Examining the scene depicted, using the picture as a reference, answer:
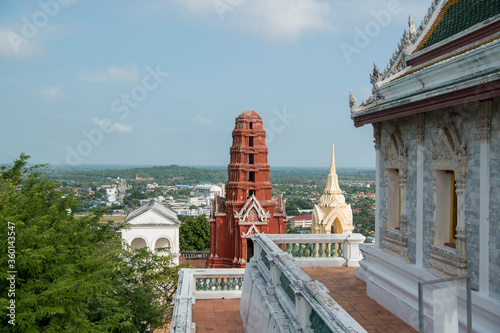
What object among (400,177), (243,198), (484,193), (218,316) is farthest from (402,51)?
(243,198)

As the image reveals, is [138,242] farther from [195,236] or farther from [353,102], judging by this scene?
[353,102]

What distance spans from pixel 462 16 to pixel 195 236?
47864mm

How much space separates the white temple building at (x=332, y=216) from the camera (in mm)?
26031

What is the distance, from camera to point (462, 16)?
7281 mm

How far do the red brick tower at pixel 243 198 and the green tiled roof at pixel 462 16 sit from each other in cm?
2087

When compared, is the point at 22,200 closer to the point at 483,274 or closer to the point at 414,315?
the point at 414,315

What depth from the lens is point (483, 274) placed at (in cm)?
537

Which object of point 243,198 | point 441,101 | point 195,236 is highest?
point 441,101

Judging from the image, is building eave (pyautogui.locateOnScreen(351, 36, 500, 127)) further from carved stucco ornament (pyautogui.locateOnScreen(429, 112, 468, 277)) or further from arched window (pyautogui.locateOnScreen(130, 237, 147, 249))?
arched window (pyautogui.locateOnScreen(130, 237, 147, 249))

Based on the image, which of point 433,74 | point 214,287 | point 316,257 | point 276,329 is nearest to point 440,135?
point 433,74

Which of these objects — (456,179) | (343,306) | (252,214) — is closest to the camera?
(456,179)

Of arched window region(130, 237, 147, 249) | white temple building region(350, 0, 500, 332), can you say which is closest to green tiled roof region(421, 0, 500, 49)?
white temple building region(350, 0, 500, 332)

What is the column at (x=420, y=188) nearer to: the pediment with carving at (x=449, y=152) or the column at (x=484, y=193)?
the pediment with carving at (x=449, y=152)

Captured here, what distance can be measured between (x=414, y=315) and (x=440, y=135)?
302 cm
